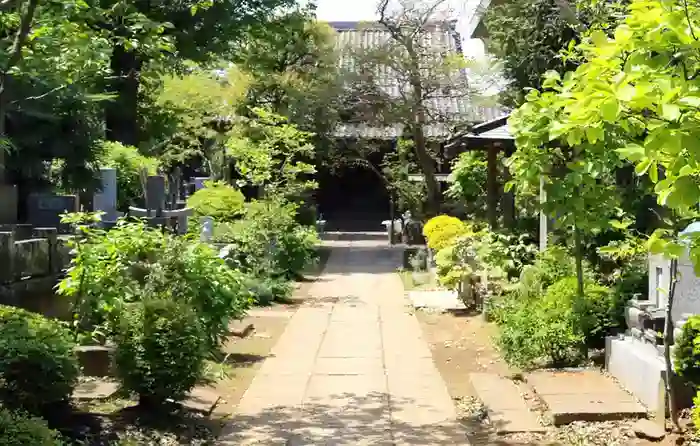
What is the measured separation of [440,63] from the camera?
68.3 feet

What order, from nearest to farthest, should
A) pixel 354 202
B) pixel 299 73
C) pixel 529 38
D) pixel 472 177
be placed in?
pixel 529 38 → pixel 472 177 → pixel 299 73 → pixel 354 202

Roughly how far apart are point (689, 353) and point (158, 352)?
3.52 metres

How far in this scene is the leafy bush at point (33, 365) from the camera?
5059 millimetres

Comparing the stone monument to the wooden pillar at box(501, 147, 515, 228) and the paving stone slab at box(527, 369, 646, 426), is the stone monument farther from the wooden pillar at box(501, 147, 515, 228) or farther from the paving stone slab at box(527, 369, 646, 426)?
the wooden pillar at box(501, 147, 515, 228)

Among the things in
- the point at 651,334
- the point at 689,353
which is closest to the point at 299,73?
the point at 651,334

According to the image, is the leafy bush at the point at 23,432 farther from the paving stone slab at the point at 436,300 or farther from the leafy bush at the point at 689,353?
the paving stone slab at the point at 436,300

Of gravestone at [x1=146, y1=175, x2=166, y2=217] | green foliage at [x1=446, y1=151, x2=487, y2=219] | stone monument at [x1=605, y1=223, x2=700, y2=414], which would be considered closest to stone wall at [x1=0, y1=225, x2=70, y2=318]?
gravestone at [x1=146, y1=175, x2=166, y2=217]

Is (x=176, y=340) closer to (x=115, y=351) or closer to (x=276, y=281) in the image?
(x=115, y=351)

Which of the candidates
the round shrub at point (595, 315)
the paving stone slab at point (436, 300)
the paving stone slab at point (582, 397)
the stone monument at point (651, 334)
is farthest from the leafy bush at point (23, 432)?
the paving stone slab at point (436, 300)

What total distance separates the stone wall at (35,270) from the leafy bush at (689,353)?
5506 millimetres

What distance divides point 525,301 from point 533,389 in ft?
7.43

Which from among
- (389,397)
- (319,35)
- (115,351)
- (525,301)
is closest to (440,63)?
(319,35)

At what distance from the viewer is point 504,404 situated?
685 centimetres

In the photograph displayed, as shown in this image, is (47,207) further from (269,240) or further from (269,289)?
(269,240)
